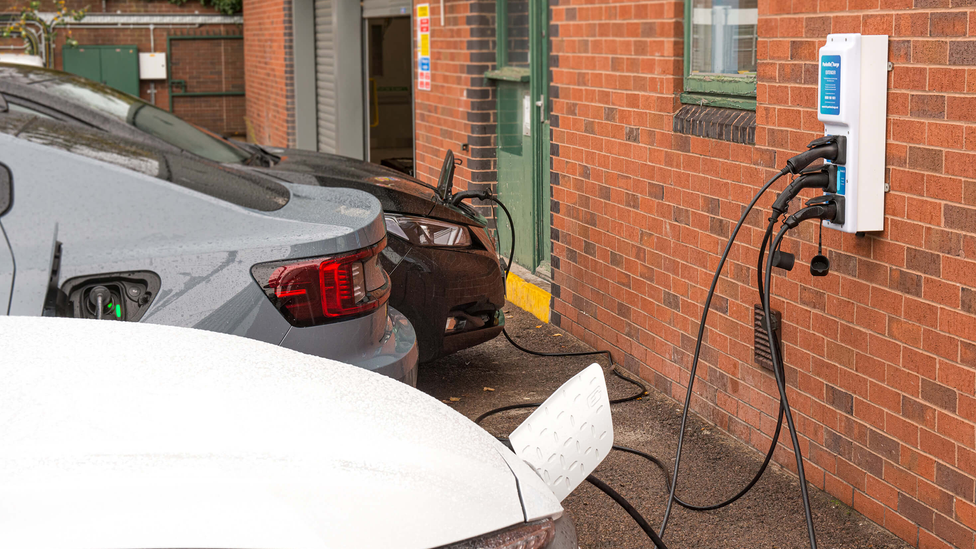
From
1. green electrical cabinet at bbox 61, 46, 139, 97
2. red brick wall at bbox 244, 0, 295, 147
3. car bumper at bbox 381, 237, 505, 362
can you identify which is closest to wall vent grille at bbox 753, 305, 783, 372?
car bumper at bbox 381, 237, 505, 362

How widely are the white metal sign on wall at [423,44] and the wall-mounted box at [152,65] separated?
1415 centimetres

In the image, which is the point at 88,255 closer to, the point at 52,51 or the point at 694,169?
the point at 694,169

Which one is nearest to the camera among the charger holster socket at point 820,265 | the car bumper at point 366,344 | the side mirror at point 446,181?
the car bumper at point 366,344

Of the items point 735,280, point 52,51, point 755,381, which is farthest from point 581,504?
point 52,51

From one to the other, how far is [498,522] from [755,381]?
118 inches

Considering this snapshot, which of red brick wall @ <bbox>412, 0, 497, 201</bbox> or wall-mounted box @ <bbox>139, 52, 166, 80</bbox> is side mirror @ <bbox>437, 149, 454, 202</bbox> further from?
wall-mounted box @ <bbox>139, 52, 166, 80</bbox>

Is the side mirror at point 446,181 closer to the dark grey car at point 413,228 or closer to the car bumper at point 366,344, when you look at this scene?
the dark grey car at point 413,228

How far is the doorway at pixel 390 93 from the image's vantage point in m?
13.7

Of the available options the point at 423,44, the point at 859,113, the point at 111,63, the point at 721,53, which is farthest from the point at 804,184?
the point at 111,63

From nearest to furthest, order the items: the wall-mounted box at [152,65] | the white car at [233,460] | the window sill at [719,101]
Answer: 1. the white car at [233,460]
2. the window sill at [719,101]
3. the wall-mounted box at [152,65]

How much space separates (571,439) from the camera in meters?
2.27

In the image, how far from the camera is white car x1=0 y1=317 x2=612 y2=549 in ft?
4.99

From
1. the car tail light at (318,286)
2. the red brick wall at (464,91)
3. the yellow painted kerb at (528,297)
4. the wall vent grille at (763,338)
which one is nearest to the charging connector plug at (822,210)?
the wall vent grille at (763,338)

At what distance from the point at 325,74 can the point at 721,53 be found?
34.2ft
